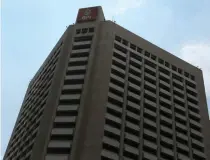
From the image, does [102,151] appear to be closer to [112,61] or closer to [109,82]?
[109,82]

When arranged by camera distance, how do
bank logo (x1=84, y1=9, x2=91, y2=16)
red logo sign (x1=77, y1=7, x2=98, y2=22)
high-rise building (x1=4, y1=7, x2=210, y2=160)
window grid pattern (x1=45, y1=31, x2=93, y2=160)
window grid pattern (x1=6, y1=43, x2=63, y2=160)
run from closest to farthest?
window grid pattern (x1=45, y1=31, x2=93, y2=160) → high-rise building (x1=4, y1=7, x2=210, y2=160) → window grid pattern (x1=6, y1=43, x2=63, y2=160) → red logo sign (x1=77, y1=7, x2=98, y2=22) → bank logo (x1=84, y1=9, x2=91, y2=16)

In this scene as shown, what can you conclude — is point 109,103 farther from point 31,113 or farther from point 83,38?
point 31,113

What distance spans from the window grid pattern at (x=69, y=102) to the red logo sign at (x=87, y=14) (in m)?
5.66

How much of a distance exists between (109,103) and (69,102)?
5921 millimetres

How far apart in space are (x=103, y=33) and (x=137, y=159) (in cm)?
2430

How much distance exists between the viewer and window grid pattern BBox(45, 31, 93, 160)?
5159cm

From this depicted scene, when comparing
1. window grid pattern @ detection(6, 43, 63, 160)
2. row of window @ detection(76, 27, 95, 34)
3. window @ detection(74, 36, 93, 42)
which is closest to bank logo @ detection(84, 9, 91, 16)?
row of window @ detection(76, 27, 95, 34)

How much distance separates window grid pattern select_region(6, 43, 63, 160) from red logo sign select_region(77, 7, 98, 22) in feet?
22.6

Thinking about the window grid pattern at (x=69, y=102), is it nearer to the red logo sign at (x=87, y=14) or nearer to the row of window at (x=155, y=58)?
the red logo sign at (x=87, y=14)

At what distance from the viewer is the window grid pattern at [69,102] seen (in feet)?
169

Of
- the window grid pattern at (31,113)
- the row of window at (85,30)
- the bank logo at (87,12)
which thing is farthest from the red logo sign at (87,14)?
the window grid pattern at (31,113)

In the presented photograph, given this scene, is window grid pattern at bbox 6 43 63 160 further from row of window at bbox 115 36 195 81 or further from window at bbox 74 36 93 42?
row of window at bbox 115 36 195 81

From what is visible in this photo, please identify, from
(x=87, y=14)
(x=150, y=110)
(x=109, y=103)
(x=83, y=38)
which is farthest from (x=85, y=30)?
(x=150, y=110)

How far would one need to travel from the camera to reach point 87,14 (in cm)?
7331
